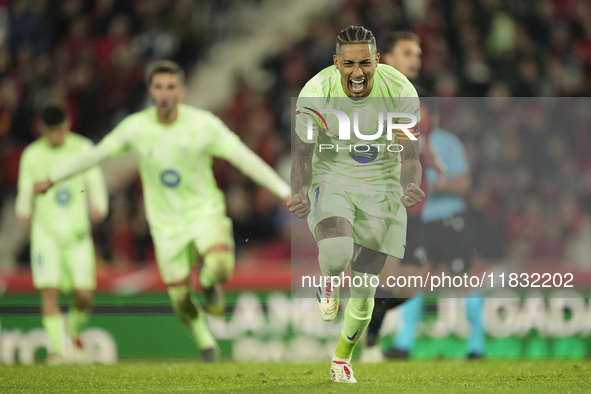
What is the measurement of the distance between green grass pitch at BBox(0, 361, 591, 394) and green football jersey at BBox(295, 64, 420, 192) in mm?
1242

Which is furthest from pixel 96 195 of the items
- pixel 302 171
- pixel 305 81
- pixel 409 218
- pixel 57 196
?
pixel 302 171

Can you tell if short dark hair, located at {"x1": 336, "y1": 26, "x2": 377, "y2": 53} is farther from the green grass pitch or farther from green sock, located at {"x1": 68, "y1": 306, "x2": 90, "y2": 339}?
green sock, located at {"x1": 68, "y1": 306, "x2": 90, "y2": 339}

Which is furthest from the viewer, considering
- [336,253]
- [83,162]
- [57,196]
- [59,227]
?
[57,196]

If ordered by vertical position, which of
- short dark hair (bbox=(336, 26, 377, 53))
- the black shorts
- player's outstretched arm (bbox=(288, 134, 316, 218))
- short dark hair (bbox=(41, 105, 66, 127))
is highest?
short dark hair (bbox=(41, 105, 66, 127))

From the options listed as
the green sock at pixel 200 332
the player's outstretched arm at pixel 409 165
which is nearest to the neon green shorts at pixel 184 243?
the green sock at pixel 200 332

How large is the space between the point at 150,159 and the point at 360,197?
2622 millimetres

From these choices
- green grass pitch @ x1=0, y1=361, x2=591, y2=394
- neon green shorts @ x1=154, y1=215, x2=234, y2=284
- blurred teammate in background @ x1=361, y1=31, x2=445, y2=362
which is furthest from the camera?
neon green shorts @ x1=154, y1=215, x2=234, y2=284

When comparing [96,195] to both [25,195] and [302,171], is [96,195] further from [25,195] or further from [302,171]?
[302,171]

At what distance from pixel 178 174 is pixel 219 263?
0.82m

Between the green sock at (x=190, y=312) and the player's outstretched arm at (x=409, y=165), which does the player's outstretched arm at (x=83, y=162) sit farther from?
the player's outstretched arm at (x=409, y=165)

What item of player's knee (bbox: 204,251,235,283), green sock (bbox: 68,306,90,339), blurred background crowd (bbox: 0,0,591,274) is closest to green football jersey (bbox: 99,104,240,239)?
player's knee (bbox: 204,251,235,283)

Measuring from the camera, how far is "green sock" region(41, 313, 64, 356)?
8.37 m

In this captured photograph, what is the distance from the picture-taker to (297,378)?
612 centimetres

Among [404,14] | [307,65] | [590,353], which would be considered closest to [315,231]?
[590,353]
